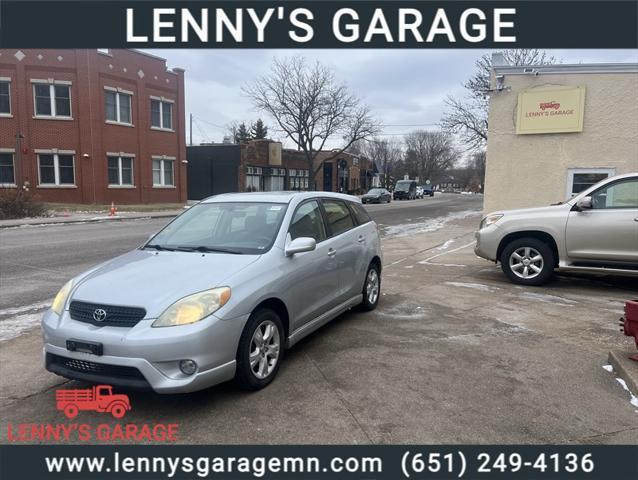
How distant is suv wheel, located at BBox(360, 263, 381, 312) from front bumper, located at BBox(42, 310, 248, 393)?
9.30 feet

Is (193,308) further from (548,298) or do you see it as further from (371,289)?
(548,298)

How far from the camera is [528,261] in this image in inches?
312

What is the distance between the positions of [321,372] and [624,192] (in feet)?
18.6

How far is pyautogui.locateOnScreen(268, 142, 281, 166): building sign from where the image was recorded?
151 ft

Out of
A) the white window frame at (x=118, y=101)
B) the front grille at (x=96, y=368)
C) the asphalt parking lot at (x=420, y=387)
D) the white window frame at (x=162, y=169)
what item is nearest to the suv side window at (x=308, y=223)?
the asphalt parking lot at (x=420, y=387)

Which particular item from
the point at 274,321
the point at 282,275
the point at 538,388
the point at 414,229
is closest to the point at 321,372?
the point at 274,321

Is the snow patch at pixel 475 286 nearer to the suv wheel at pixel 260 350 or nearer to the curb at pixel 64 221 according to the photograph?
the suv wheel at pixel 260 350

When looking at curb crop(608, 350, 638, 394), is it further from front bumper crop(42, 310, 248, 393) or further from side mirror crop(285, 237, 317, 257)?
front bumper crop(42, 310, 248, 393)

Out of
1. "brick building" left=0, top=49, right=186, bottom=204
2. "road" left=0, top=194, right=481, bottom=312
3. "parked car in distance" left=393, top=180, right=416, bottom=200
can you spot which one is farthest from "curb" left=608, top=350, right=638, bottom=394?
"parked car in distance" left=393, top=180, right=416, bottom=200

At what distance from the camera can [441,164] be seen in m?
107

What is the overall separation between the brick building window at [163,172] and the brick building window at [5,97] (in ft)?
27.7

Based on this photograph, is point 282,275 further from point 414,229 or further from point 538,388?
point 414,229

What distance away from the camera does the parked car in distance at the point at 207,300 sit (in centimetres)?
342

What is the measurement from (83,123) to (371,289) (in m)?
26.5
